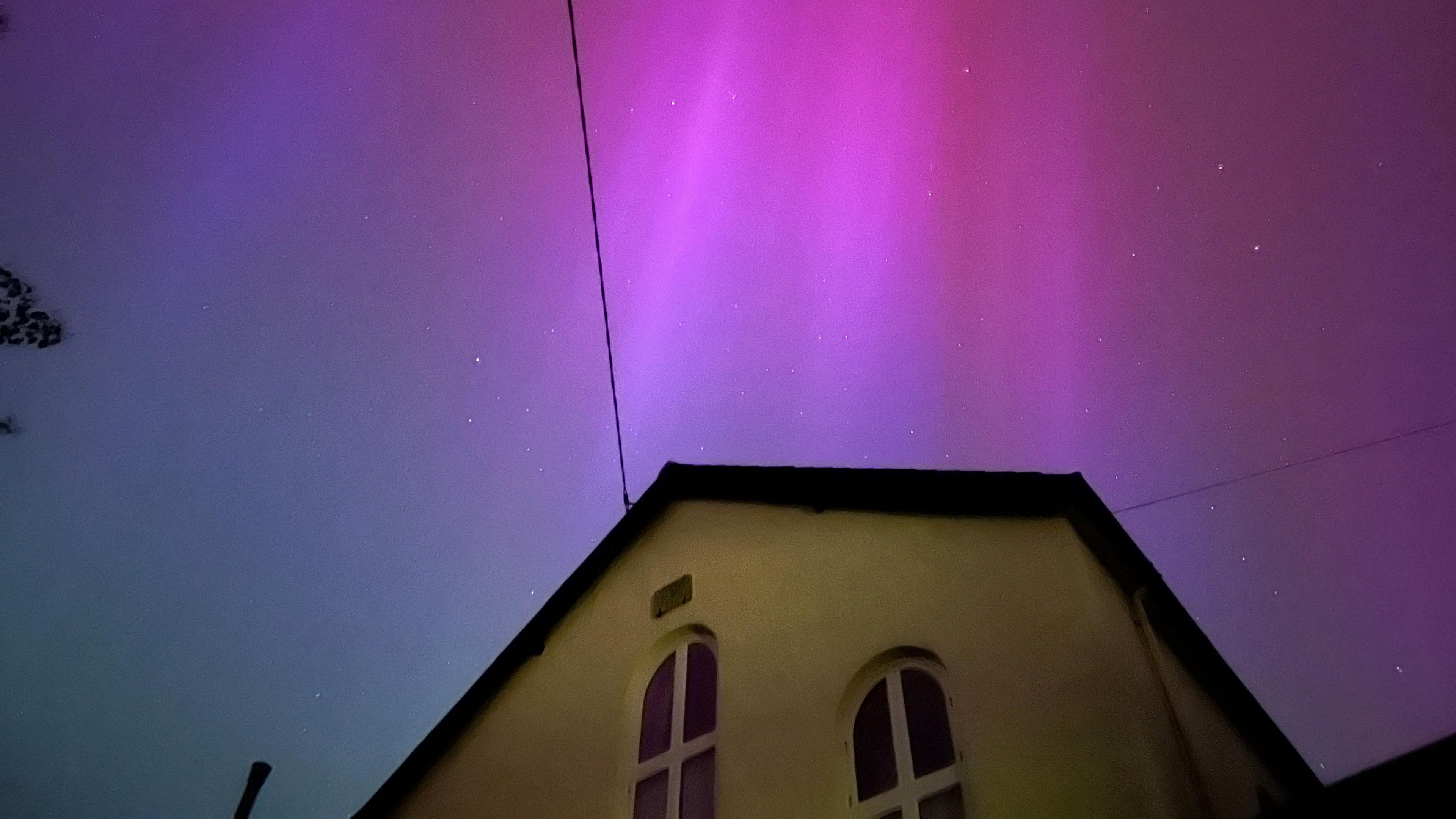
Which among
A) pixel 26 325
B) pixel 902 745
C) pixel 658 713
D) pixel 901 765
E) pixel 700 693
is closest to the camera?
pixel 901 765

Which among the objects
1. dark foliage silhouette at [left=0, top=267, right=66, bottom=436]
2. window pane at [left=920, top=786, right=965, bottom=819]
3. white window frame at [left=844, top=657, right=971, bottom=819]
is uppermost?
dark foliage silhouette at [left=0, top=267, right=66, bottom=436]

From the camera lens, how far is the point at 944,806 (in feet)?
16.9

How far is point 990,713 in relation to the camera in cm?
523

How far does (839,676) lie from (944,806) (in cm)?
117

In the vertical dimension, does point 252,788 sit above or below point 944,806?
above

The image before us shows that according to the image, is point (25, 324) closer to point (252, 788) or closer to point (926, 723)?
point (252, 788)

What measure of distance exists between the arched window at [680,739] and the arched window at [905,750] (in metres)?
1.21

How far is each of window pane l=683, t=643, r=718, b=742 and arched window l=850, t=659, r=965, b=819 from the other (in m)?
1.28

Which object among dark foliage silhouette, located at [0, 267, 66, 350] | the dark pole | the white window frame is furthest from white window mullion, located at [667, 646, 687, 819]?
dark foliage silhouette, located at [0, 267, 66, 350]

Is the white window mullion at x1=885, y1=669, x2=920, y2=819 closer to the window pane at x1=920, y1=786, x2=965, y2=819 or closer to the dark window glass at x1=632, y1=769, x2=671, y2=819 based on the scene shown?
the window pane at x1=920, y1=786, x2=965, y2=819

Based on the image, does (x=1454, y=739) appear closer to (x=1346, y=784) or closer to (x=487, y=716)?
(x=1346, y=784)

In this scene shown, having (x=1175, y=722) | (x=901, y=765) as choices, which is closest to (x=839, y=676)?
(x=901, y=765)

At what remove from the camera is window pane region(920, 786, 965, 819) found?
5.09m

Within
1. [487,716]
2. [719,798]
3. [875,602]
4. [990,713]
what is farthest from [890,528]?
[487,716]
